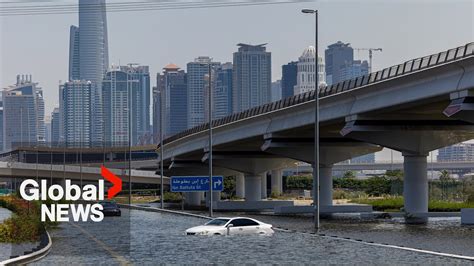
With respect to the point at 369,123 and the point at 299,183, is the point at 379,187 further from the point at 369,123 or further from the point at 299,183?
the point at 369,123

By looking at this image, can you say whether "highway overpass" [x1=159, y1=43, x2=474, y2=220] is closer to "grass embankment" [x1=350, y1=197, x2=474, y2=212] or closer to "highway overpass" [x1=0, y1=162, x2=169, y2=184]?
"grass embankment" [x1=350, y1=197, x2=474, y2=212]

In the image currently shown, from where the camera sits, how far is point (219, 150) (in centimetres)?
10094

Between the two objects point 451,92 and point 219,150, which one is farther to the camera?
point 219,150

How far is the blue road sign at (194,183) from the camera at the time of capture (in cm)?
7675

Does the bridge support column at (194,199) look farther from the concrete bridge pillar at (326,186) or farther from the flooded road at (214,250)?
the flooded road at (214,250)

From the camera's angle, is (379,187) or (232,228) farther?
(379,187)

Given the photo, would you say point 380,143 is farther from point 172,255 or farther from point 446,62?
point 172,255

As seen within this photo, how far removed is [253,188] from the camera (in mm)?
103188

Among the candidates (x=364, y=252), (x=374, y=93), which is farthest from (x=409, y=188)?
(x=364, y=252)

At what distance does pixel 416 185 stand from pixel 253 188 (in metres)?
35.2

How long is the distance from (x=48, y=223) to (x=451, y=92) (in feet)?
77.6

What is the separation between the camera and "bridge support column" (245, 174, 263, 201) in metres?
103

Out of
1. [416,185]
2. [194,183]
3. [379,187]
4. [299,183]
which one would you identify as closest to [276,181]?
[379,187]

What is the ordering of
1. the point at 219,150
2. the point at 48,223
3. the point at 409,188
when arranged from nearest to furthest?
1. the point at 48,223
2. the point at 409,188
3. the point at 219,150
